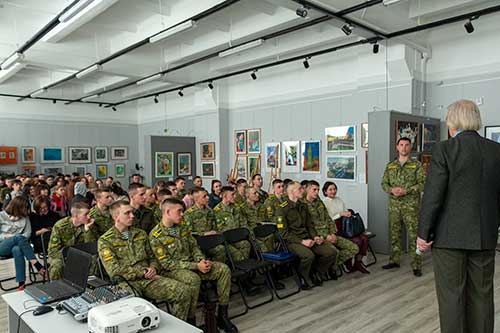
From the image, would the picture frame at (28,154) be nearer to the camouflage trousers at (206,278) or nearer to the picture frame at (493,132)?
the camouflage trousers at (206,278)

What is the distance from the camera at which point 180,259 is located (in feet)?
12.4

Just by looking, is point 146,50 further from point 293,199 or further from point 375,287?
point 375,287

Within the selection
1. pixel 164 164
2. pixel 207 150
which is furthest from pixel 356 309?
pixel 207 150

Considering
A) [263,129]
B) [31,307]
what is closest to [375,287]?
[31,307]

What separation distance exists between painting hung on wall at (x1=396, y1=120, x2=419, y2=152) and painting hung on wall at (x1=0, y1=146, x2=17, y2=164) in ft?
38.8

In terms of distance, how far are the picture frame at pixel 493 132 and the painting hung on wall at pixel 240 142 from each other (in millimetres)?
6030

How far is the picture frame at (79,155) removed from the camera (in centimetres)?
1381

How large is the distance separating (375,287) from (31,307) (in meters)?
3.98

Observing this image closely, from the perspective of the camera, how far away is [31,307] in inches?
96.2

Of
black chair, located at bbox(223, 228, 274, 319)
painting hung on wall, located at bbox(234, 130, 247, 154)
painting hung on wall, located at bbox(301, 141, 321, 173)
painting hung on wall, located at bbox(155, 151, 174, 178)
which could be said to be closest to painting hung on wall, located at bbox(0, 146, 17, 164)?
painting hung on wall, located at bbox(155, 151, 174, 178)

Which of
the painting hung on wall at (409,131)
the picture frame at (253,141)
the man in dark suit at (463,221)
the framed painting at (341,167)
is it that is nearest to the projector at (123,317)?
the man in dark suit at (463,221)

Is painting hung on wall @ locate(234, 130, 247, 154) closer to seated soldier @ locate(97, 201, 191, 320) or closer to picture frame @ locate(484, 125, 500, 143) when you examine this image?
picture frame @ locate(484, 125, 500, 143)

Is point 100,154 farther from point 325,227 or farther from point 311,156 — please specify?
point 325,227

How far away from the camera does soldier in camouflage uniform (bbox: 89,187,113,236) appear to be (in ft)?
14.7
